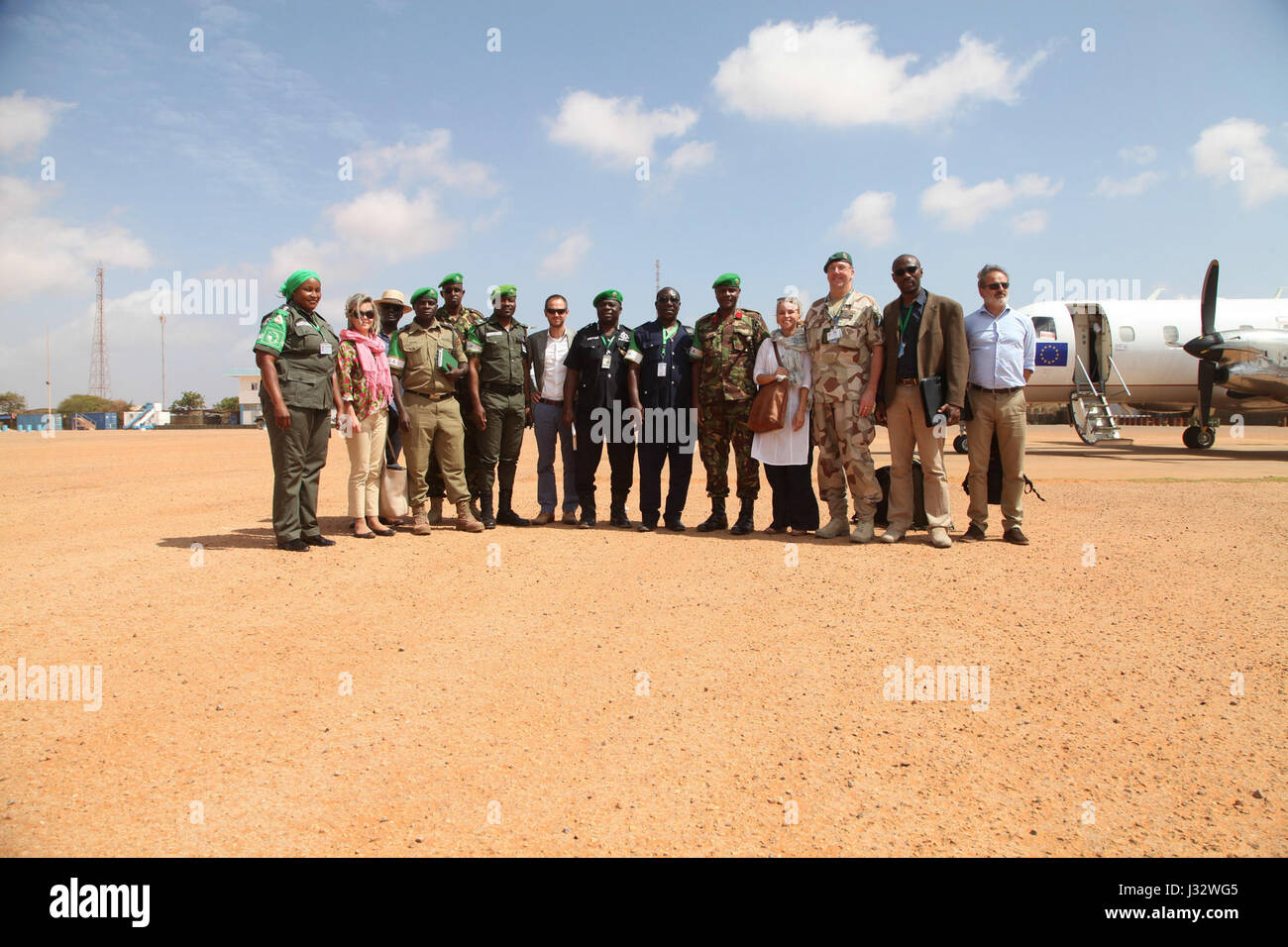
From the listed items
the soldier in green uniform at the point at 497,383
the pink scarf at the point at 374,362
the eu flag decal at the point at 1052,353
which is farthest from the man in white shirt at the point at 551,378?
the eu flag decal at the point at 1052,353

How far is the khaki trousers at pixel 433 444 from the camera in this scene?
284 inches

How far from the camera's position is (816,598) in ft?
17.2

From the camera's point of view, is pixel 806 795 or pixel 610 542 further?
pixel 610 542

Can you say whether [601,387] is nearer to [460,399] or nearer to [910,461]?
[460,399]

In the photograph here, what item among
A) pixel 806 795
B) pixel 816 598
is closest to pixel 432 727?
pixel 806 795

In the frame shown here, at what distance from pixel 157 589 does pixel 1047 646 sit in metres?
5.68

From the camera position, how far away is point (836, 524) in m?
7.34

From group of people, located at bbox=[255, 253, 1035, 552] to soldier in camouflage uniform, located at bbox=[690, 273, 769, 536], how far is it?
0.02m

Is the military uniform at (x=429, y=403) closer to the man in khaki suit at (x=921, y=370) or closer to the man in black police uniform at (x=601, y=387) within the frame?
the man in black police uniform at (x=601, y=387)

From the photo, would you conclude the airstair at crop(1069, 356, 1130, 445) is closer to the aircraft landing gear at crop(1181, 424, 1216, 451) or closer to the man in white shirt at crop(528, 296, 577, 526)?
the aircraft landing gear at crop(1181, 424, 1216, 451)

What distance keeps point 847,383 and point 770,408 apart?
729mm

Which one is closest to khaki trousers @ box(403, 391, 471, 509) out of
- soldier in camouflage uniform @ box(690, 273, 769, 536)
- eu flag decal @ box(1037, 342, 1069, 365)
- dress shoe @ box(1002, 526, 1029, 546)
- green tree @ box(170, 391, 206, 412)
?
soldier in camouflage uniform @ box(690, 273, 769, 536)

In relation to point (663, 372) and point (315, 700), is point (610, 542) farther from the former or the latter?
point (315, 700)

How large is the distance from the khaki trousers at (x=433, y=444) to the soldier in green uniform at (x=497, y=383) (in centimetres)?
33
